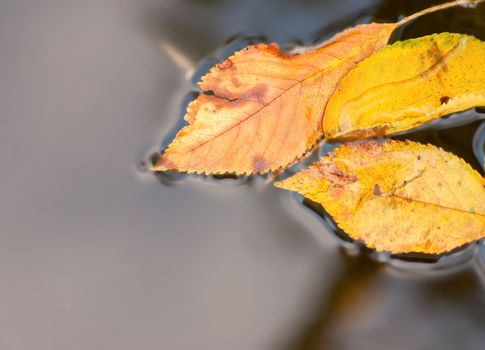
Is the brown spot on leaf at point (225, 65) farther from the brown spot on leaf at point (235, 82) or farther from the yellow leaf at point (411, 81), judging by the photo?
the yellow leaf at point (411, 81)

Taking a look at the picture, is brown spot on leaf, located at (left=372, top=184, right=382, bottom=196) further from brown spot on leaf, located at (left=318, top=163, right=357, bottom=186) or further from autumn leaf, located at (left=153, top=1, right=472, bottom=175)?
autumn leaf, located at (left=153, top=1, right=472, bottom=175)

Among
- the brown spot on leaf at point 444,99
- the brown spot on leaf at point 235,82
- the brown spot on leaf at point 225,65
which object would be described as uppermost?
the brown spot on leaf at point 225,65

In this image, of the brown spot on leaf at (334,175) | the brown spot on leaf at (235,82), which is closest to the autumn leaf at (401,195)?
the brown spot on leaf at (334,175)

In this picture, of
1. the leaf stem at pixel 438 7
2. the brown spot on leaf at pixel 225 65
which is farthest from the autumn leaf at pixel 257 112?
the leaf stem at pixel 438 7

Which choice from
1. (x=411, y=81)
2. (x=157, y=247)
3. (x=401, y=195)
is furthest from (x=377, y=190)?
(x=157, y=247)

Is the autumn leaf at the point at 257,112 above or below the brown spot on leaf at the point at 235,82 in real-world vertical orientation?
below

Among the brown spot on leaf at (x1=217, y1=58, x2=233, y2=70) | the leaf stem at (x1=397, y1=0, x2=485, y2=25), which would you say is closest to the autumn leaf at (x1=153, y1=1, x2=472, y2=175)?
the brown spot on leaf at (x1=217, y1=58, x2=233, y2=70)
